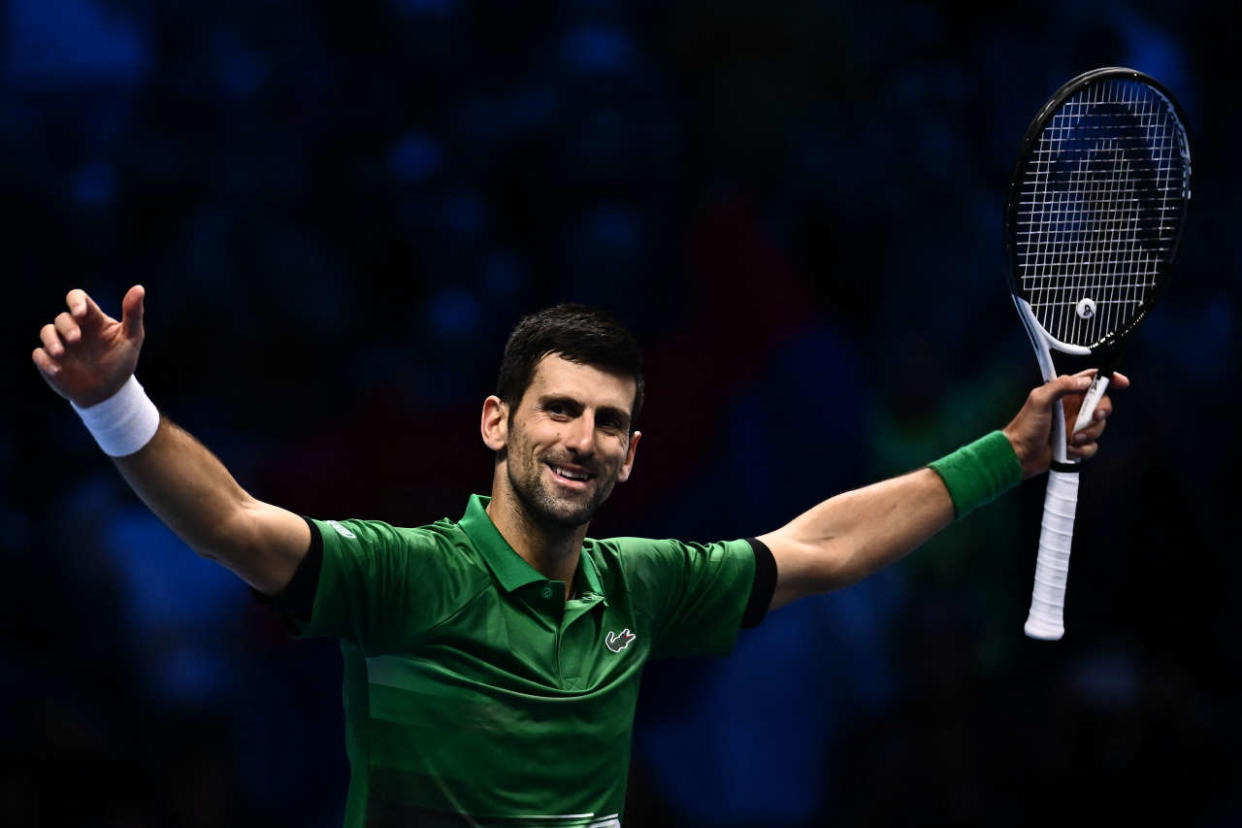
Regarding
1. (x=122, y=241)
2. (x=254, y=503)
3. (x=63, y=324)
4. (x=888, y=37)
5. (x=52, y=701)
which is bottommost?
(x=52, y=701)

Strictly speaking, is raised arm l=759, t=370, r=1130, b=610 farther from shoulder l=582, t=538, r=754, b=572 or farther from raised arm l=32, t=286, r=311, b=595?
raised arm l=32, t=286, r=311, b=595

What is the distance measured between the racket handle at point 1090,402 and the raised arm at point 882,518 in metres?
0.02

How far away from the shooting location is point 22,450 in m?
4.76

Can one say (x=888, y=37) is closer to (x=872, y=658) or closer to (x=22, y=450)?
(x=872, y=658)

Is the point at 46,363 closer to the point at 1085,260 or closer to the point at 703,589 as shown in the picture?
the point at 703,589

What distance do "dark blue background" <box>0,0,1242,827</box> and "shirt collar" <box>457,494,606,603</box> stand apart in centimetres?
176

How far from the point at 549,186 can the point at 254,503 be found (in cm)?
263

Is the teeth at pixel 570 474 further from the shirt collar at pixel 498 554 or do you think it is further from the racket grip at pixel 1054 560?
the racket grip at pixel 1054 560

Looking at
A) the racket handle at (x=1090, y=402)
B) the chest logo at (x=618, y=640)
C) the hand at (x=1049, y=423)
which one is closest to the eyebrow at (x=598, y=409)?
the chest logo at (x=618, y=640)

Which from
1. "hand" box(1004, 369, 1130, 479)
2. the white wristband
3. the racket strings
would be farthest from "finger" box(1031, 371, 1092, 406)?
the white wristband

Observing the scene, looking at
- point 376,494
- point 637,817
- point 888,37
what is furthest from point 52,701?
point 888,37

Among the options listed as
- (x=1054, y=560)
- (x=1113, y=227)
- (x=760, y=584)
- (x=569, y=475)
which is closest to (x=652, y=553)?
(x=760, y=584)

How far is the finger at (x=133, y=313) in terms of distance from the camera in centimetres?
263

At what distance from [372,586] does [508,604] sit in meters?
0.30
